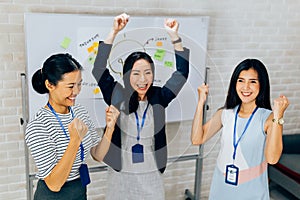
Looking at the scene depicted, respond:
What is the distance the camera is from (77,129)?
5.30ft

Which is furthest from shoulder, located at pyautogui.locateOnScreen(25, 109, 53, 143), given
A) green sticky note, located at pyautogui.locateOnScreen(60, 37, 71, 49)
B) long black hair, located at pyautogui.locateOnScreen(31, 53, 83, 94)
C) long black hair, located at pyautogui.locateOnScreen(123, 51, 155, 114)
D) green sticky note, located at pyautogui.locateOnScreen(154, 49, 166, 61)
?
green sticky note, located at pyautogui.locateOnScreen(60, 37, 71, 49)

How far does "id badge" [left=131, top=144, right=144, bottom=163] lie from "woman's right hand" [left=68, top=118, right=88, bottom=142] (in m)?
0.28

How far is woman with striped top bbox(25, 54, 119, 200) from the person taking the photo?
1621 millimetres

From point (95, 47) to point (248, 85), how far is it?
3.09ft

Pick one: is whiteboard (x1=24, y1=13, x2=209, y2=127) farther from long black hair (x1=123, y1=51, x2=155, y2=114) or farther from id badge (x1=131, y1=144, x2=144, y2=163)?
id badge (x1=131, y1=144, x2=144, y2=163)

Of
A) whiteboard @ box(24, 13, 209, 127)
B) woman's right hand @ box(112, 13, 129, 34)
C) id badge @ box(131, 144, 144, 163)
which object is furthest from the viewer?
whiteboard @ box(24, 13, 209, 127)

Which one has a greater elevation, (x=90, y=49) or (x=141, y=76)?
(x=90, y=49)

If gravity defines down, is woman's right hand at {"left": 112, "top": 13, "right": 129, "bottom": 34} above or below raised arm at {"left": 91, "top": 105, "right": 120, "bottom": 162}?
above

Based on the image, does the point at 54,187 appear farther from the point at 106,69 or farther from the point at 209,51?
the point at 209,51

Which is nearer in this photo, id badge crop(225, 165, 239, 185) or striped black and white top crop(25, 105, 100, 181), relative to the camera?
striped black and white top crop(25, 105, 100, 181)

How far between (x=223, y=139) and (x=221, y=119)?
0.31 ft

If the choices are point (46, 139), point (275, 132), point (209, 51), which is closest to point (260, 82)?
point (275, 132)

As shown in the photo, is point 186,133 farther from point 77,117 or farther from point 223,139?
point 77,117

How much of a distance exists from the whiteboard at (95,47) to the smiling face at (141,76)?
0.55ft
